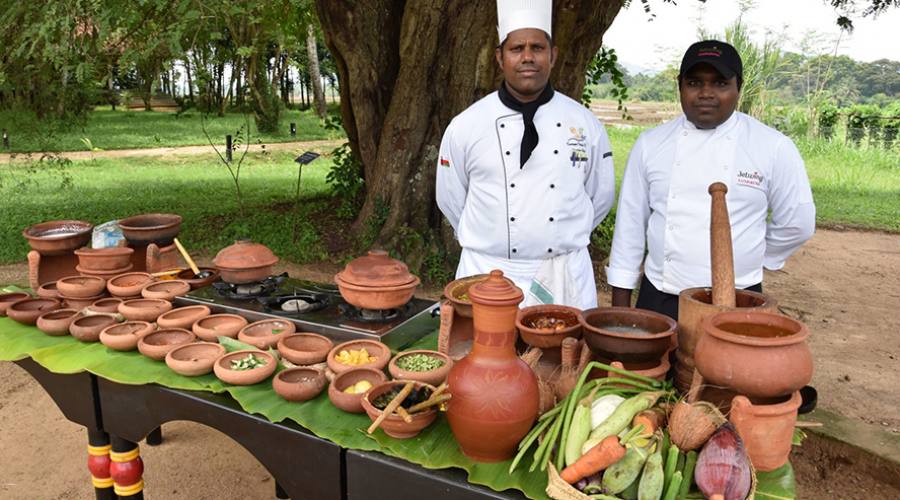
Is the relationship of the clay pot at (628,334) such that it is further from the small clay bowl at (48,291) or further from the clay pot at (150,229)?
the small clay bowl at (48,291)

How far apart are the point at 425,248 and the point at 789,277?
4299mm

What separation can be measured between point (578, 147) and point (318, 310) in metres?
1.33

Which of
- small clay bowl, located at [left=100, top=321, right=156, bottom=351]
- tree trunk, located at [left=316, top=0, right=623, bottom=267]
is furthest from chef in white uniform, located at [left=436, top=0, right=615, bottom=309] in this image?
tree trunk, located at [left=316, top=0, right=623, bottom=267]

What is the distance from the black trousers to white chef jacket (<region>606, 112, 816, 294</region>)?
0.05 meters

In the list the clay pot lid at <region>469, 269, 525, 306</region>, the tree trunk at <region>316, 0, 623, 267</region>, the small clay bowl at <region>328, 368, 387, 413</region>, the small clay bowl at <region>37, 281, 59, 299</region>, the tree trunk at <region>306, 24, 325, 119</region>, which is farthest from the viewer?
the tree trunk at <region>306, 24, 325, 119</region>

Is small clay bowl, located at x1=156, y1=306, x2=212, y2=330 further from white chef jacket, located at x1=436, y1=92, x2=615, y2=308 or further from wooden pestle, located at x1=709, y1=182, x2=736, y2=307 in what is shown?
wooden pestle, located at x1=709, y1=182, x2=736, y2=307

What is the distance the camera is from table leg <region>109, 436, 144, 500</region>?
2.53 meters

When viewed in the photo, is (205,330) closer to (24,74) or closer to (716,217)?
(716,217)

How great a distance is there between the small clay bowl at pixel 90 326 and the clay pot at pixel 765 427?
7.62ft

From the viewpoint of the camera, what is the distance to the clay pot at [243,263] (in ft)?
8.98

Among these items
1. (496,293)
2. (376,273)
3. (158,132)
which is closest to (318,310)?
(376,273)

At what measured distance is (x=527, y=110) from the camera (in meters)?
2.75

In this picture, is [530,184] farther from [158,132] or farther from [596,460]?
[158,132]

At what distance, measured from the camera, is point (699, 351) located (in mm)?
1539
